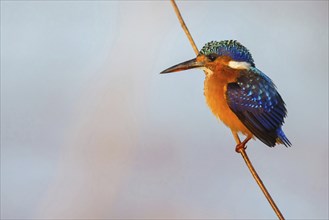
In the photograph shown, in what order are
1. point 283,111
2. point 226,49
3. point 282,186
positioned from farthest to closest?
point 282,186 < point 226,49 < point 283,111

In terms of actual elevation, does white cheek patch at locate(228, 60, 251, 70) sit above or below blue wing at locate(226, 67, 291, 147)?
above

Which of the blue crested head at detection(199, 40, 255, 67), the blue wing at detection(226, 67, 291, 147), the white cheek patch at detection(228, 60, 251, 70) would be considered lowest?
the blue wing at detection(226, 67, 291, 147)

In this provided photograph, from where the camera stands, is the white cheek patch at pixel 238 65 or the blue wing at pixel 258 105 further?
the white cheek patch at pixel 238 65

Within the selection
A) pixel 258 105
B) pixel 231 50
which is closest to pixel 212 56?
pixel 231 50

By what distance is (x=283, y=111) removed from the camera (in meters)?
1.43

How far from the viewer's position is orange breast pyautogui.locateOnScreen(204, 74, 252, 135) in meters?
1.58

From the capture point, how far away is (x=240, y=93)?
157 cm

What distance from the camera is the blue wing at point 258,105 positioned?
1.45m

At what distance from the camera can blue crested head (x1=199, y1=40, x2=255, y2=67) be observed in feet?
4.96

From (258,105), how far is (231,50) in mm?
147

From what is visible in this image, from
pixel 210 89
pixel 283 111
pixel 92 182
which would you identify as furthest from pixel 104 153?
pixel 283 111

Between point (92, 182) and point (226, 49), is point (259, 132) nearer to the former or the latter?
point (226, 49)

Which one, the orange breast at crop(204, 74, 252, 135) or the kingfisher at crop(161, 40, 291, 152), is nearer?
the kingfisher at crop(161, 40, 291, 152)

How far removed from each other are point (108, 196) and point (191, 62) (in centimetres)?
87
